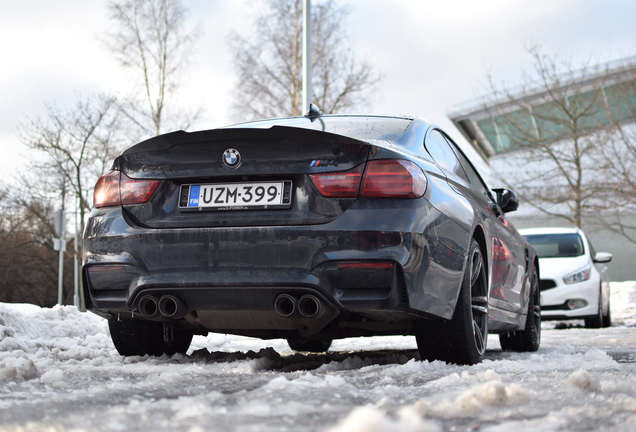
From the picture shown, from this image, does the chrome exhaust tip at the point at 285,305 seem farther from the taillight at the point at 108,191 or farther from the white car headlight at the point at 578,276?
the white car headlight at the point at 578,276

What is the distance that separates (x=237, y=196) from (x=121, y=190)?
67 centimetres

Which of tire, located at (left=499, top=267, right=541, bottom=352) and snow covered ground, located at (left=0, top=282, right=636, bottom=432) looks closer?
snow covered ground, located at (left=0, top=282, right=636, bottom=432)

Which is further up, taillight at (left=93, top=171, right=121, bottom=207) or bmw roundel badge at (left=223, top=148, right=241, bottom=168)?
bmw roundel badge at (left=223, top=148, right=241, bottom=168)

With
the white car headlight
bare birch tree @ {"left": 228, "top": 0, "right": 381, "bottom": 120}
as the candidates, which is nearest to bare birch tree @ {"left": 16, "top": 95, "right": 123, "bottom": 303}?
bare birch tree @ {"left": 228, "top": 0, "right": 381, "bottom": 120}

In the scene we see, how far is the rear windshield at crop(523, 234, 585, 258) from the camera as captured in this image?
42.5 feet

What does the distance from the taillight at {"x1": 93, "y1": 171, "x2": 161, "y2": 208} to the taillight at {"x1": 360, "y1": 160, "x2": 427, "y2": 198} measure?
3.50ft

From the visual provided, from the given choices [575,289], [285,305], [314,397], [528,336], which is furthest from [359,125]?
[575,289]

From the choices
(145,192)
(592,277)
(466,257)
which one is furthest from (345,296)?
(592,277)

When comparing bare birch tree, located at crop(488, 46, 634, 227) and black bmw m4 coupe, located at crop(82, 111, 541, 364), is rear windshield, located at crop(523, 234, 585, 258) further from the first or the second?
bare birch tree, located at crop(488, 46, 634, 227)

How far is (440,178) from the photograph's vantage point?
13.0 ft

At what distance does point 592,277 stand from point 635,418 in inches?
408

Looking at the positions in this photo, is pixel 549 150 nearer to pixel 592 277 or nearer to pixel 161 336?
pixel 592 277

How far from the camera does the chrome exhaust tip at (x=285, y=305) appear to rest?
3.47 metres

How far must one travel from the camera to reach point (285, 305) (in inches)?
139
